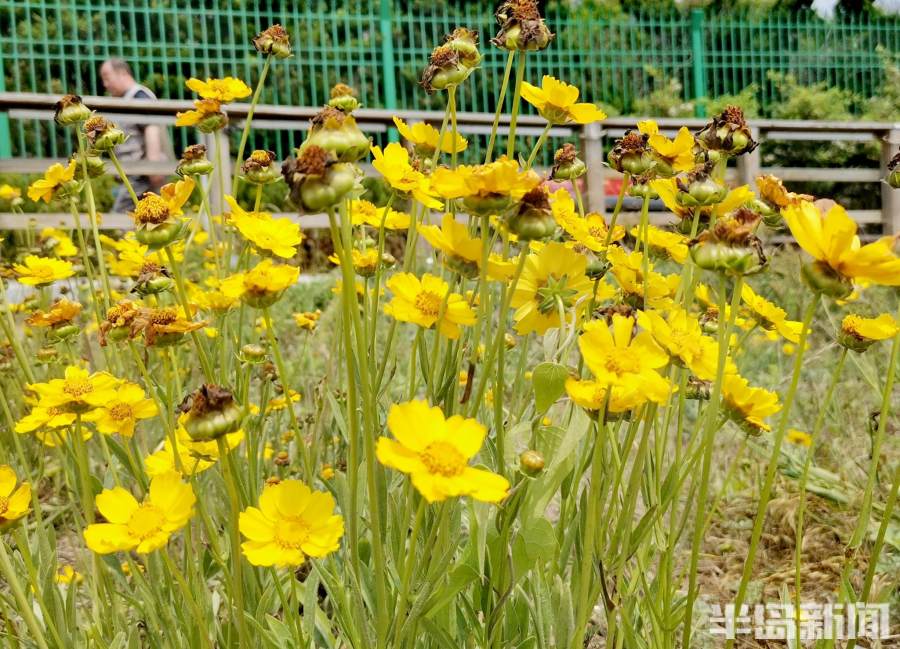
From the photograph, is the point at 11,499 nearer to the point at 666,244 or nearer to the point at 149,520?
the point at 149,520

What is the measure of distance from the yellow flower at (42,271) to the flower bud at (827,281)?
852mm

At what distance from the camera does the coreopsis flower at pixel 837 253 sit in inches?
18.5

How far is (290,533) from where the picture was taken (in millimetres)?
530

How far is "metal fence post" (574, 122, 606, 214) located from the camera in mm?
4441

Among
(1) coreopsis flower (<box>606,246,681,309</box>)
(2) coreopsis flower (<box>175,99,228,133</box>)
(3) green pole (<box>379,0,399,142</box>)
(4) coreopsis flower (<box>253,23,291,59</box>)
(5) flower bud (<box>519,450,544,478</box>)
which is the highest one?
(3) green pole (<box>379,0,399,142</box>)

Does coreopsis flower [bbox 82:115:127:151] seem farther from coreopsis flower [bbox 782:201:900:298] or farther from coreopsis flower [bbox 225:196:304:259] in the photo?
coreopsis flower [bbox 782:201:900:298]

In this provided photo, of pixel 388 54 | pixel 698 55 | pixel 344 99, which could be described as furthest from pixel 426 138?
pixel 698 55

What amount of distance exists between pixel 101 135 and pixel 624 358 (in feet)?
2.00

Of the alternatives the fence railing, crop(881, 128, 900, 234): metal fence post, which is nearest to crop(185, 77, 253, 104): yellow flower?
the fence railing

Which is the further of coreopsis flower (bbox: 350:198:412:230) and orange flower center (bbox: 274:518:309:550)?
coreopsis flower (bbox: 350:198:412:230)

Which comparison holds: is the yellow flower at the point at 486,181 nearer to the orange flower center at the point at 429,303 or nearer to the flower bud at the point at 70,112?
the orange flower center at the point at 429,303

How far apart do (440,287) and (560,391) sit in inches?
4.9

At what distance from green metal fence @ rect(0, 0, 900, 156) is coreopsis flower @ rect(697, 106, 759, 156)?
18.3 feet

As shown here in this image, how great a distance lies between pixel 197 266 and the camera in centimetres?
283
